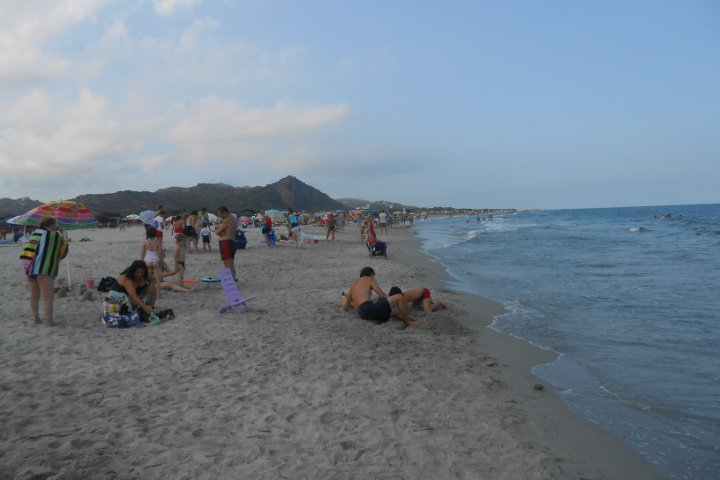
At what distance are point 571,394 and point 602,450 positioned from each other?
980 mm

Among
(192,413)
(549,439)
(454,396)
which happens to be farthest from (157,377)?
(549,439)

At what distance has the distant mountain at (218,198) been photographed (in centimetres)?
8456

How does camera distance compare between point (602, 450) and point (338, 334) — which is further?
point (338, 334)

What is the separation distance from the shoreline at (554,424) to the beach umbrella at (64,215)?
7705mm

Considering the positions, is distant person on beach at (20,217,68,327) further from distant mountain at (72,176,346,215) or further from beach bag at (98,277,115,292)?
distant mountain at (72,176,346,215)

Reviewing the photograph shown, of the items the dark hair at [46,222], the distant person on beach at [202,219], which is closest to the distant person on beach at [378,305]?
the dark hair at [46,222]

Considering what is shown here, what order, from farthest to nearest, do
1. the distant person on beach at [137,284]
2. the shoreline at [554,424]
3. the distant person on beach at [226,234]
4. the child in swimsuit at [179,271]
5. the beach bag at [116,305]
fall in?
1. the distant person on beach at [226,234]
2. the child in swimsuit at [179,271]
3. the distant person on beach at [137,284]
4. the beach bag at [116,305]
5. the shoreline at [554,424]

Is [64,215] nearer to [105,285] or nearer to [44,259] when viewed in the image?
[105,285]

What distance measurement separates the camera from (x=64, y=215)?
25.6 ft

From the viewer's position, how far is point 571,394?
4.04 m

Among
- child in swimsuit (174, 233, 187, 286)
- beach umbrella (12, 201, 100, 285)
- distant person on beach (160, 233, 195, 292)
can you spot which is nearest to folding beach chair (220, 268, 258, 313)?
distant person on beach (160, 233, 195, 292)

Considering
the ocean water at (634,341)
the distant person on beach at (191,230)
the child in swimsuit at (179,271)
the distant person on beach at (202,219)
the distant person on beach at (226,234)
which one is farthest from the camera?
the distant person on beach at (202,219)

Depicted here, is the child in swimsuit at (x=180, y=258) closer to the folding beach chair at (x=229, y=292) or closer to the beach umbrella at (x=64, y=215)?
the beach umbrella at (x=64, y=215)

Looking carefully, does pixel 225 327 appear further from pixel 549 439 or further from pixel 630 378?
pixel 630 378
